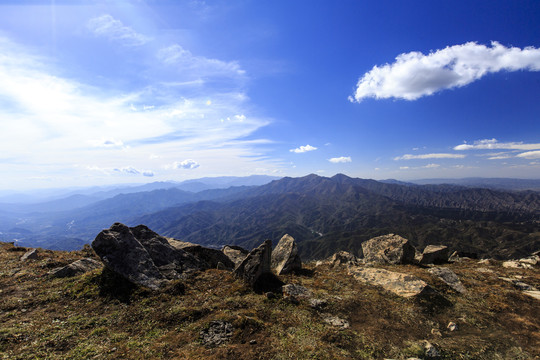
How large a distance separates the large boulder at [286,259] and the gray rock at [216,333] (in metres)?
9.62

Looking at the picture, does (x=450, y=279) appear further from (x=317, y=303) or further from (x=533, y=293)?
(x=317, y=303)

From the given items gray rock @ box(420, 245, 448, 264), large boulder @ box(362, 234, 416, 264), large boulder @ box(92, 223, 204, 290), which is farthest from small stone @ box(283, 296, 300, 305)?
gray rock @ box(420, 245, 448, 264)

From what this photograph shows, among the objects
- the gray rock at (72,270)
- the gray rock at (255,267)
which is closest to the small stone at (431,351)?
the gray rock at (255,267)

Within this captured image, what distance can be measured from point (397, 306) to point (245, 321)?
33.0 feet

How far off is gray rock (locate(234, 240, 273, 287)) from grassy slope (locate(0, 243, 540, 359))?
906 mm

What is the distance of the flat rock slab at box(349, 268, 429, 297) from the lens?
15.1m

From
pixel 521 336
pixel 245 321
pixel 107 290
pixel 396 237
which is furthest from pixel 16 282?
pixel 396 237

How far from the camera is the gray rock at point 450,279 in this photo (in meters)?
16.5

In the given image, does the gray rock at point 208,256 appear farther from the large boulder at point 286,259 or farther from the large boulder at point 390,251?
the large boulder at point 390,251

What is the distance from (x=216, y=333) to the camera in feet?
35.0

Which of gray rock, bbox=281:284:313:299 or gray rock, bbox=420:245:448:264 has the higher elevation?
gray rock, bbox=281:284:313:299

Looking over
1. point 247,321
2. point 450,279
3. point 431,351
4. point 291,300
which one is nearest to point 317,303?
point 291,300

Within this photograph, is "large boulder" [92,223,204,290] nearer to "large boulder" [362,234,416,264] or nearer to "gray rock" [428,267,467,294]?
"large boulder" [362,234,416,264]

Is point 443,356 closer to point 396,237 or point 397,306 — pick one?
point 397,306
